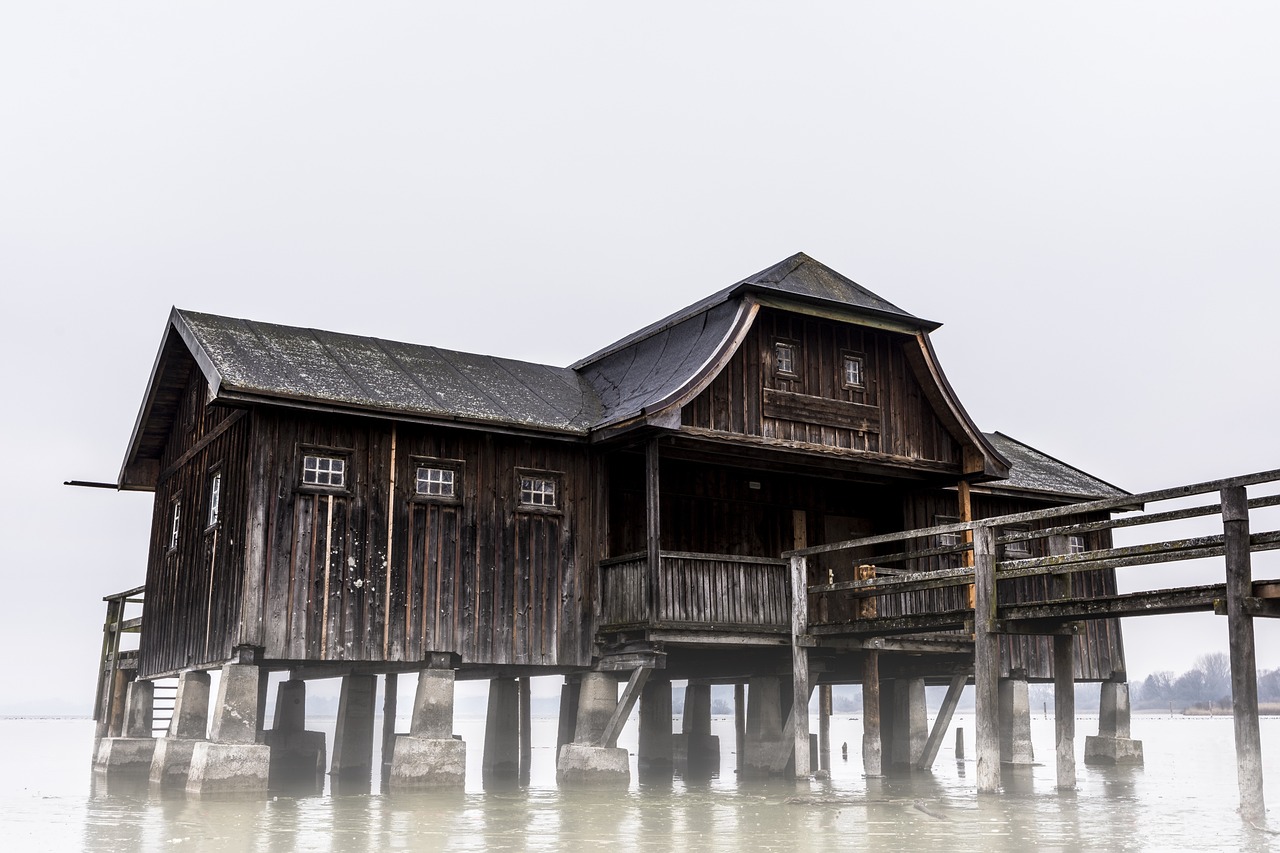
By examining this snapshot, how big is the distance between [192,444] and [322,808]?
908 cm

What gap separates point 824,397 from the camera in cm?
2300

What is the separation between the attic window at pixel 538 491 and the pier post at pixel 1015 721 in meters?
11.4

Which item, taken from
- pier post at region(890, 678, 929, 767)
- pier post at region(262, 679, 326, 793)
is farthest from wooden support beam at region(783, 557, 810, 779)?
pier post at region(262, 679, 326, 793)

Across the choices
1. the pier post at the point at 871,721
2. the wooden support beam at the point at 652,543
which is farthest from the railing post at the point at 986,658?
the wooden support beam at the point at 652,543

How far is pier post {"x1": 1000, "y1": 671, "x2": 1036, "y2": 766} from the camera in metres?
27.2

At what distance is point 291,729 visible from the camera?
1112 inches

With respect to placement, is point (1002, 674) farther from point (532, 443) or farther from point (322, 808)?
point (322, 808)

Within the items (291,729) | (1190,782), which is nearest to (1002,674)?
(1190,782)

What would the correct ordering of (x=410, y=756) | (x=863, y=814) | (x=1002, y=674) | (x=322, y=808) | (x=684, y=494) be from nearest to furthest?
1. (x=863, y=814)
2. (x=322, y=808)
3. (x=410, y=756)
4. (x=684, y=494)
5. (x=1002, y=674)

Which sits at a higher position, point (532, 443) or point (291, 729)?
point (532, 443)

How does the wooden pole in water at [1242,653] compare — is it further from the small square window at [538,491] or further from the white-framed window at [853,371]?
the small square window at [538,491]

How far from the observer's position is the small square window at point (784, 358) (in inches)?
892

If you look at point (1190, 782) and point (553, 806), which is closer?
point (553, 806)

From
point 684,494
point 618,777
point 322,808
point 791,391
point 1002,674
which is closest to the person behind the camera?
point 322,808
